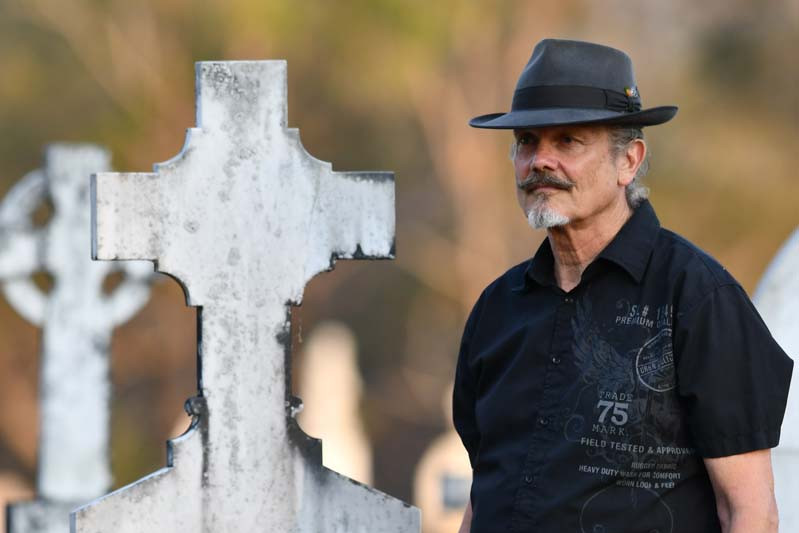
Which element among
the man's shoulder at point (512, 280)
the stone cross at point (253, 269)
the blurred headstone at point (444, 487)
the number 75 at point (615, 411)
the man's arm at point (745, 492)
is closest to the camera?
the man's arm at point (745, 492)

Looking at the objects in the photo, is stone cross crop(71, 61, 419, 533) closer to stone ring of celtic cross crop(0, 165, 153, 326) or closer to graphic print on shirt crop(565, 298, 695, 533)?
graphic print on shirt crop(565, 298, 695, 533)

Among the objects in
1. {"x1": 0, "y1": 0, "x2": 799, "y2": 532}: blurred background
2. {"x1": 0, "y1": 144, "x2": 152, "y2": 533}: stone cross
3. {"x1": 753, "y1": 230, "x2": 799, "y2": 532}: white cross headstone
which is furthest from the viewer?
{"x1": 0, "y1": 0, "x2": 799, "y2": 532}: blurred background

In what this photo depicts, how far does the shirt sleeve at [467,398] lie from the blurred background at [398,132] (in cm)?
796

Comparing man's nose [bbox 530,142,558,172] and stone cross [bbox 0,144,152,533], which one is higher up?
man's nose [bbox 530,142,558,172]

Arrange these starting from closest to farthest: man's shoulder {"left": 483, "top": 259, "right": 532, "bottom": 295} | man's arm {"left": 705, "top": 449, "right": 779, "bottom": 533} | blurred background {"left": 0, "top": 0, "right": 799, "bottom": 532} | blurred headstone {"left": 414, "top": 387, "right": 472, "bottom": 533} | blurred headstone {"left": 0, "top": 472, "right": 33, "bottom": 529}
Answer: man's arm {"left": 705, "top": 449, "right": 779, "bottom": 533} < man's shoulder {"left": 483, "top": 259, "right": 532, "bottom": 295} < blurred headstone {"left": 414, "top": 387, "right": 472, "bottom": 533} < blurred headstone {"left": 0, "top": 472, "right": 33, "bottom": 529} < blurred background {"left": 0, "top": 0, "right": 799, "bottom": 532}

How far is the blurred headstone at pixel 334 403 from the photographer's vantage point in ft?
32.6

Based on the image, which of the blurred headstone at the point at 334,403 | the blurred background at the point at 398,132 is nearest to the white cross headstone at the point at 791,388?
the blurred headstone at the point at 334,403

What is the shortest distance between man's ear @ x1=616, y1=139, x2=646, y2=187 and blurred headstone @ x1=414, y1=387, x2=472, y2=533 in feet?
22.0

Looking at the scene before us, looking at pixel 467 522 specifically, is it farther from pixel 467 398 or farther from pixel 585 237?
pixel 585 237

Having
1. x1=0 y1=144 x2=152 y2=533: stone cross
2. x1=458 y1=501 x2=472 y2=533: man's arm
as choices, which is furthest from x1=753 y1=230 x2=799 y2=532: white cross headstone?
x1=0 y1=144 x2=152 y2=533: stone cross

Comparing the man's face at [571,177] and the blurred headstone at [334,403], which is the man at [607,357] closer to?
A: the man's face at [571,177]

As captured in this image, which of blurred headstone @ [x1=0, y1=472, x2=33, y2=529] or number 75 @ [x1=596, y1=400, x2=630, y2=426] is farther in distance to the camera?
blurred headstone @ [x1=0, y1=472, x2=33, y2=529]

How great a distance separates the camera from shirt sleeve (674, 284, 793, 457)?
2.69 meters

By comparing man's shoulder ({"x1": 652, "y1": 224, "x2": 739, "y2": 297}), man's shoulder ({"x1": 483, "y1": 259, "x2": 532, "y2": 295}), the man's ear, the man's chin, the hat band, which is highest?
the hat band
